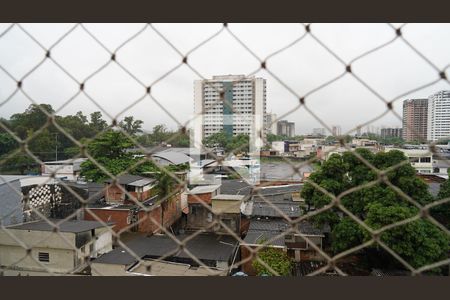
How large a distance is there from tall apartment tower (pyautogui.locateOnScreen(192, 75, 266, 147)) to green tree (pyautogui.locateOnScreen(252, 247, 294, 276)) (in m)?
4.41

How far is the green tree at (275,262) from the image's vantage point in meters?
5.01

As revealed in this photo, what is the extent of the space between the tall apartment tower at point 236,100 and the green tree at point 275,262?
441 cm

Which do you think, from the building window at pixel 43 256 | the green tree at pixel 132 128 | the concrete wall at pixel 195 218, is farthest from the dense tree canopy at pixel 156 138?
the concrete wall at pixel 195 218

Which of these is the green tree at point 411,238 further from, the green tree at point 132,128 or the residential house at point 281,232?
the green tree at point 132,128

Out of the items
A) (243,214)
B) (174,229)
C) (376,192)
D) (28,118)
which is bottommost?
(174,229)

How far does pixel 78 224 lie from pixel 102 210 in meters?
1.49

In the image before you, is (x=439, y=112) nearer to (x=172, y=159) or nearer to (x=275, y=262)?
(x=275, y=262)

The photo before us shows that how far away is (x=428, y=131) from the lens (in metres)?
0.72

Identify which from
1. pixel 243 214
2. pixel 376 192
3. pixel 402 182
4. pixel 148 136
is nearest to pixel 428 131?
pixel 148 136

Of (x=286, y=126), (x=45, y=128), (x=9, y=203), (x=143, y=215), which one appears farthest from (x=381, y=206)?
(x=9, y=203)

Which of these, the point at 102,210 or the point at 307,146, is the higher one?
the point at 307,146

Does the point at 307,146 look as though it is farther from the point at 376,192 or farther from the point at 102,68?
the point at 376,192

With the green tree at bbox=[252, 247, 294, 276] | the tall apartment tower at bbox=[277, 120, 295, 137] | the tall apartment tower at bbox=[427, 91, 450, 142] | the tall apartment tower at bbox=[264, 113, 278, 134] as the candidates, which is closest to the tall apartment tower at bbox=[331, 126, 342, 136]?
the tall apartment tower at bbox=[264, 113, 278, 134]

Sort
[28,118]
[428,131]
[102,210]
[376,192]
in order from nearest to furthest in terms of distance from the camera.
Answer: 1. [428,131]
2. [28,118]
3. [376,192]
4. [102,210]
